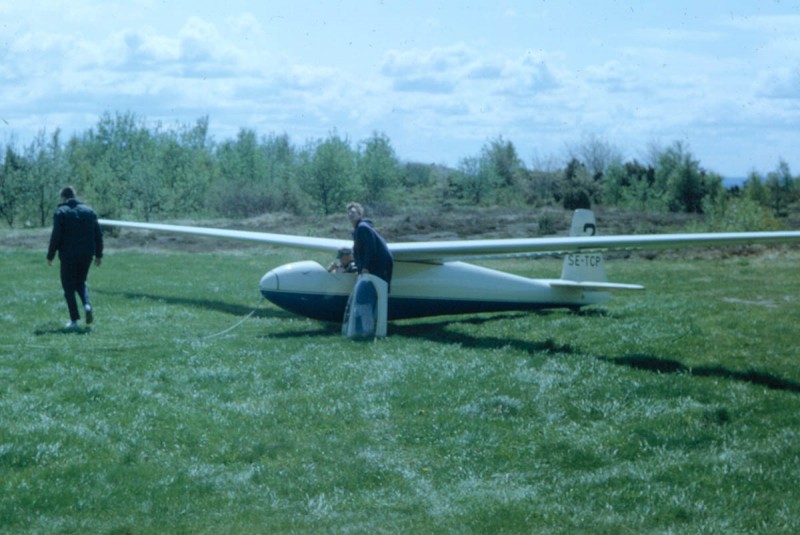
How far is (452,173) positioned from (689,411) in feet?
163

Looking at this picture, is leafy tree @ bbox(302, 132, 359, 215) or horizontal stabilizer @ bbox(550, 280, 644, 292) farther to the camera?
leafy tree @ bbox(302, 132, 359, 215)

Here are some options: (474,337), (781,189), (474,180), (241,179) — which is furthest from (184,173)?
(474,337)

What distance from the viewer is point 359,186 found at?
50000mm

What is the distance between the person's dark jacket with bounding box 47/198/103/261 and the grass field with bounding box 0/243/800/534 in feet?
3.96

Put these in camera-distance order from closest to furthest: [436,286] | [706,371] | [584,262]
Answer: [706,371] → [436,286] → [584,262]

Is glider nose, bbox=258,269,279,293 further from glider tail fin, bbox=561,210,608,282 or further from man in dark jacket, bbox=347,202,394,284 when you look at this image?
glider tail fin, bbox=561,210,608,282

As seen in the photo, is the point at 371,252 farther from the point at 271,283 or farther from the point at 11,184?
the point at 11,184

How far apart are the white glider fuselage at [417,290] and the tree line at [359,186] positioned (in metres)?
18.2

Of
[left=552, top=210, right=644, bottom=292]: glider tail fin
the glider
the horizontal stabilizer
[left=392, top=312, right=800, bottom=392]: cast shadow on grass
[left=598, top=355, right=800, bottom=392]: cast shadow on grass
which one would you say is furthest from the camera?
[left=552, top=210, right=644, bottom=292]: glider tail fin

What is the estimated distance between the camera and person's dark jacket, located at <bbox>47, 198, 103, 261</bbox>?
1360 centimetres

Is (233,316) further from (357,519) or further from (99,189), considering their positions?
(99,189)

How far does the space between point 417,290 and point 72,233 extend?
17.6ft

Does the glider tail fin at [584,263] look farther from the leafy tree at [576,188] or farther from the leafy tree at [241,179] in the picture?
the leafy tree at [241,179]

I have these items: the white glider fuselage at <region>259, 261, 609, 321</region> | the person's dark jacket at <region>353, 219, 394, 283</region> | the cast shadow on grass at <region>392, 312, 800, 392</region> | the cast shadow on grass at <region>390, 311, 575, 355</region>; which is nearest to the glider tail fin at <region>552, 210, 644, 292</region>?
the white glider fuselage at <region>259, 261, 609, 321</region>
